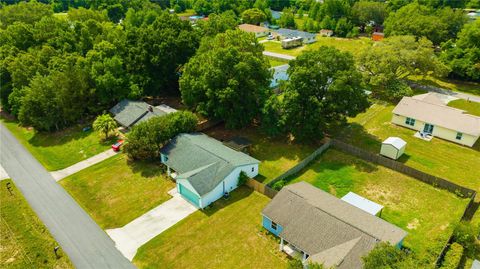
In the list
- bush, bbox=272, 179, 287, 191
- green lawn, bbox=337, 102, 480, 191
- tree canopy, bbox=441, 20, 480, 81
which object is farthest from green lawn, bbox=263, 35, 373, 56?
bush, bbox=272, 179, 287, 191

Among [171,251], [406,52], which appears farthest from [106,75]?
[406,52]

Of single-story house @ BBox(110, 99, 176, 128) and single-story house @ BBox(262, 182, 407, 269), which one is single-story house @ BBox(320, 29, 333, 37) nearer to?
single-story house @ BBox(110, 99, 176, 128)

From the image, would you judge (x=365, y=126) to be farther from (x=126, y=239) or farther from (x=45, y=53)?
(x=45, y=53)

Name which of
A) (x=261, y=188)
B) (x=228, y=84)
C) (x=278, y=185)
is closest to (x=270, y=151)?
(x=278, y=185)

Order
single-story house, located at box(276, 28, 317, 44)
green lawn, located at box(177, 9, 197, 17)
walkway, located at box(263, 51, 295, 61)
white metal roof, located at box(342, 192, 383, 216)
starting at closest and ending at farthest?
white metal roof, located at box(342, 192, 383, 216) < walkway, located at box(263, 51, 295, 61) < single-story house, located at box(276, 28, 317, 44) < green lawn, located at box(177, 9, 197, 17)

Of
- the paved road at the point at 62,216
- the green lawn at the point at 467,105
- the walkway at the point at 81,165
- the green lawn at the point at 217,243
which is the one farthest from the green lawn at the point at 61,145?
the green lawn at the point at 467,105

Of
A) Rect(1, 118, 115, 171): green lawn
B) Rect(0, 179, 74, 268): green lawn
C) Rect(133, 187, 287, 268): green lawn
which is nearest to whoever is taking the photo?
Rect(133, 187, 287, 268): green lawn

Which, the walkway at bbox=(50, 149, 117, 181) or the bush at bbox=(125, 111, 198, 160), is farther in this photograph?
the walkway at bbox=(50, 149, 117, 181)
